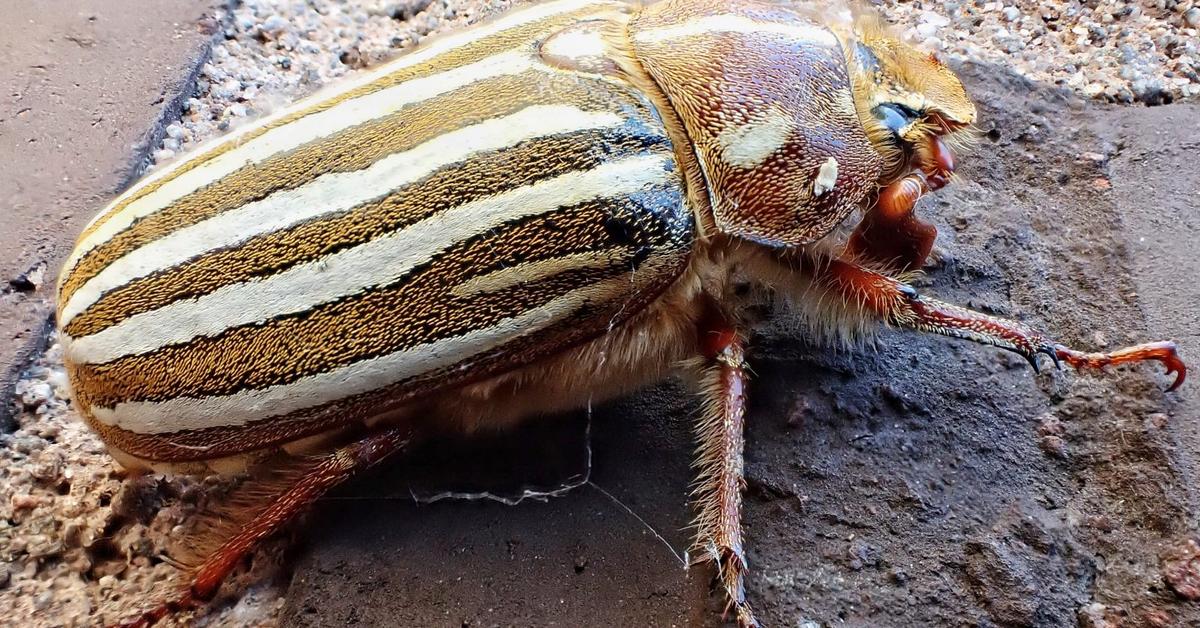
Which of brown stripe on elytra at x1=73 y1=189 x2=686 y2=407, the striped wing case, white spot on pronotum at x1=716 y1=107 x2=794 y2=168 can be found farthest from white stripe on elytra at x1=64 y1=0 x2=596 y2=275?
white spot on pronotum at x1=716 y1=107 x2=794 y2=168

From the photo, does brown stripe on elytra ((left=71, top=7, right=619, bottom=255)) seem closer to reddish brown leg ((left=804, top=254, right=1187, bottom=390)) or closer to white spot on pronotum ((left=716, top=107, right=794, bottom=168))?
white spot on pronotum ((left=716, top=107, right=794, bottom=168))

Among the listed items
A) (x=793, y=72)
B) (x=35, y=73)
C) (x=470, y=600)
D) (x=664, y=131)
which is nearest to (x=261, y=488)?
(x=470, y=600)

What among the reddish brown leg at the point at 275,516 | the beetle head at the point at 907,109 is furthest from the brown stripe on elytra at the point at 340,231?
the beetle head at the point at 907,109

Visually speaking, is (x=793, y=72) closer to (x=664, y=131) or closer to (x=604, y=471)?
(x=664, y=131)

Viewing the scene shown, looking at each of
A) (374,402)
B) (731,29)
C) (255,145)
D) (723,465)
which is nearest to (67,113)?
(255,145)

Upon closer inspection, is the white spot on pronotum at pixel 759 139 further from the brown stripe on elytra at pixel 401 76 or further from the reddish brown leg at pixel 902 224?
the brown stripe on elytra at pixel 401 76

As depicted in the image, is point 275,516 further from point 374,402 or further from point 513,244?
point 513,244

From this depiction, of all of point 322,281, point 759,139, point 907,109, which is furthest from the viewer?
point 907,109
